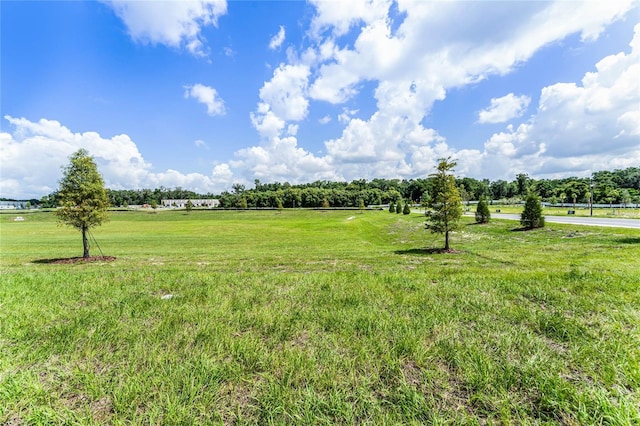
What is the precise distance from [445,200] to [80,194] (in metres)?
24.3

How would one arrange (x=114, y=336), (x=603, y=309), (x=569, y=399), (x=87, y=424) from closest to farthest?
(x=87, y=424) < (x=569, y=399) < (x=114, y=336) < (x=603, y=309)

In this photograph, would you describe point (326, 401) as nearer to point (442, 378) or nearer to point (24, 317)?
point (442, 378)

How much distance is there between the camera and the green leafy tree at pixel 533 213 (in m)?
25.5

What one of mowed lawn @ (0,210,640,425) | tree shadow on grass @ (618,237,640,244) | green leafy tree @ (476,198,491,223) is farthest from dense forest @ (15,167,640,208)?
mowed lawn @ (0,210,640,425)

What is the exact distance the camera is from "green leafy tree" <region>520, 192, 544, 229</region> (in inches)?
1005

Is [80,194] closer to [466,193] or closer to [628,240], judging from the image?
[628,240]

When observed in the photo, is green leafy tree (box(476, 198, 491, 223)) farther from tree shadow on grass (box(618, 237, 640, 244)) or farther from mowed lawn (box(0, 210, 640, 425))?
mowed lawn (box(0, 210, 640, 425))

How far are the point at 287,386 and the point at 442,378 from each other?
5.21 ft

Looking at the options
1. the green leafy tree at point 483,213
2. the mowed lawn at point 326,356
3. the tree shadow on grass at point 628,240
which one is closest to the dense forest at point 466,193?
the green leafy tree at point 483,213

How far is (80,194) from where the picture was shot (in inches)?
647

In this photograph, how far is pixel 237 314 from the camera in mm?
4188

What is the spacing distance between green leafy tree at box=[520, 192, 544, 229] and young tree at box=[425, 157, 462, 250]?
1274cm

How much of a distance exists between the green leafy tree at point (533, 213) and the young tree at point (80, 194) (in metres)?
36.4

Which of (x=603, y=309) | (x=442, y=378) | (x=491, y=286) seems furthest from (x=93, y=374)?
(x=603, y=309)
